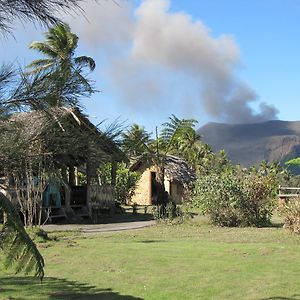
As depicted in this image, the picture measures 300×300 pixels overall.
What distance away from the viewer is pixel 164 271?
31.5ft

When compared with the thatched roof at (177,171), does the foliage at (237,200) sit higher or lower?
lower

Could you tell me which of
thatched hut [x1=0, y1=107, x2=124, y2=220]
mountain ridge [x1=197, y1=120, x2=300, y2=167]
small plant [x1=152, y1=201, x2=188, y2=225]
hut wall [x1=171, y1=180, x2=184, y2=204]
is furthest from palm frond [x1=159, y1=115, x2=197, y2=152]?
mountain ridge [x1=197, y1=120, x2=300, y2=167]

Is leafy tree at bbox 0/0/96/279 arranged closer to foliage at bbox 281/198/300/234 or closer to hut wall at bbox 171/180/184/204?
foliage at bbox 281/198/300/234

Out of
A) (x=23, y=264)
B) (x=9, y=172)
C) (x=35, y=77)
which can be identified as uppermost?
(x=35, y=77)

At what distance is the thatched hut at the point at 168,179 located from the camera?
134ft

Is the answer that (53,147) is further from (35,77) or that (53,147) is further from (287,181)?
(287,181)

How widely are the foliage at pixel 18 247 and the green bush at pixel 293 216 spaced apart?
42.9 ft

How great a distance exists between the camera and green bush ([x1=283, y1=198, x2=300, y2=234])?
1681 cm

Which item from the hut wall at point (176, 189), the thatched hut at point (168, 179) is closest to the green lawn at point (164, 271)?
the thatched hut at point (168, 179)

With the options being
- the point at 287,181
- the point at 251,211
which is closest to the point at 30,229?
the point at 251,211

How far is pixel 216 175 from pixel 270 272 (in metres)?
12.9

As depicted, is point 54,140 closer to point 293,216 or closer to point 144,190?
point 293,216

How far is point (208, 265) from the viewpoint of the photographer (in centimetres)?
1018

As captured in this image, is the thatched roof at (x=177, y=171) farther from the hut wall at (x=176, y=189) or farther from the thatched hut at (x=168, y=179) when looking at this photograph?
the hut wall at (x=176, y=189)
